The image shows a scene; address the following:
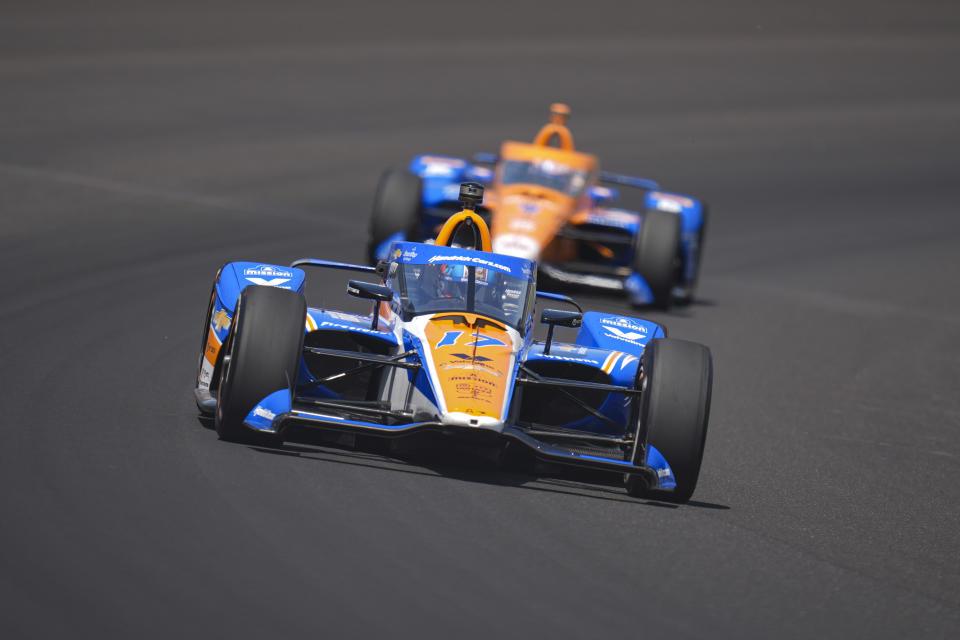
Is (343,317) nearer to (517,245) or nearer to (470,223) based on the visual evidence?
(470,223)

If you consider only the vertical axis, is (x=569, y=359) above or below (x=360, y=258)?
above

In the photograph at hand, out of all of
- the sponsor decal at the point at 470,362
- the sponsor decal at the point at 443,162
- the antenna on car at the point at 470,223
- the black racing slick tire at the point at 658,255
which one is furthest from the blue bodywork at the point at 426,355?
the sponsor decal at the point at 443,162

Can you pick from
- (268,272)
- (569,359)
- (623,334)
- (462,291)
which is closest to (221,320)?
(268,272)

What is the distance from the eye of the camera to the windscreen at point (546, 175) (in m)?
19.0

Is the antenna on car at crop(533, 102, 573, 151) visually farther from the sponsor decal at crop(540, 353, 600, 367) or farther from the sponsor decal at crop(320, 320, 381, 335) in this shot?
the sponsor decal at crop(320, 320, 381, 335)

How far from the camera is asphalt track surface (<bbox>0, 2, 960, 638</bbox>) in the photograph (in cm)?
720

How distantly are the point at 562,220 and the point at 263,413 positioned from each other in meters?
9.92

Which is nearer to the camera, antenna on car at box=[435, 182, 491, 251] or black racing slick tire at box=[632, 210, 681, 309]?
antenna on car at box=[435, 182, 491, 251]

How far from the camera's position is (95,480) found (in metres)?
8.12

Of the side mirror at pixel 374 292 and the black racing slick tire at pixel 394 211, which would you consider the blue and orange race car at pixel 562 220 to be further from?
the side mirror at pixel 374 292

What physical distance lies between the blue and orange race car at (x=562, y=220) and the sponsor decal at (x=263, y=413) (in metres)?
8.58

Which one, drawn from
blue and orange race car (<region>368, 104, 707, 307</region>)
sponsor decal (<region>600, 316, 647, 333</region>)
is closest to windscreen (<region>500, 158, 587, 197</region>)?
blue and orange race car (<region>368, 104, 707, 307</region>)

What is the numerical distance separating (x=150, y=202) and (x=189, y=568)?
14.0m

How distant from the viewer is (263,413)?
9023 millimetres
